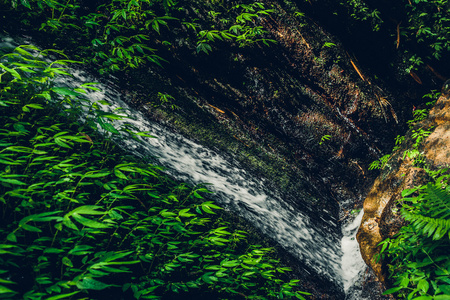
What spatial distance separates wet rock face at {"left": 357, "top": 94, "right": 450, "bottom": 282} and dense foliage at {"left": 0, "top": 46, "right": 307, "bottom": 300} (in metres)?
1.91

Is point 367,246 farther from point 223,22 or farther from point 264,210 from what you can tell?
point 223,22

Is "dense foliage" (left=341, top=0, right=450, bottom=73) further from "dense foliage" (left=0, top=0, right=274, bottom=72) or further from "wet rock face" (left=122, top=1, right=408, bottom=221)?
"dense foliage" (left=0, top=0, right=274, bottom=72)

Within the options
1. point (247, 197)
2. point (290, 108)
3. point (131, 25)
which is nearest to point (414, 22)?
point (290, 108)

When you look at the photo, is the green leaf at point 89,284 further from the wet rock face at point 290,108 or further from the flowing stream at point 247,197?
the wet rock face at point 290,108

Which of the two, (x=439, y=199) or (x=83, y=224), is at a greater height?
(x=439, y=199)

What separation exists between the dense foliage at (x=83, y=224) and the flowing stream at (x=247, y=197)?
2.13 feet

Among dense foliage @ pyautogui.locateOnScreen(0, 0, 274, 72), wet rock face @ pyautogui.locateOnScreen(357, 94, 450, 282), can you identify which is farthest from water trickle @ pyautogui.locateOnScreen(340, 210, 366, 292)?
dense foliage @ pyautogui.locateOnScreen(0, 0, 274, 72)

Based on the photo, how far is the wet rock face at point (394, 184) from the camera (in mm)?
2867

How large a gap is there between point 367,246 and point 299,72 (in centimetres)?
312

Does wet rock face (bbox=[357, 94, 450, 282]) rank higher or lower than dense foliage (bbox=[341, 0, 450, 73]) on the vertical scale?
lower

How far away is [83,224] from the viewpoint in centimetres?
111

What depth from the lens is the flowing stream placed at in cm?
293

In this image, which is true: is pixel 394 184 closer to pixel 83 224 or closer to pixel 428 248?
pixel 428 248

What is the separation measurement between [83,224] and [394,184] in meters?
4.05
